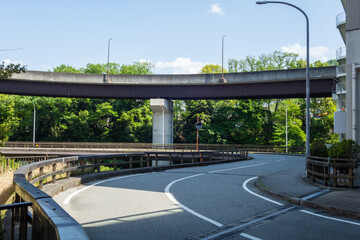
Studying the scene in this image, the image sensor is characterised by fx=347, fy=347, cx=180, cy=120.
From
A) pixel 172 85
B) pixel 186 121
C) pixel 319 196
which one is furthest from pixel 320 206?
pixel 186 121

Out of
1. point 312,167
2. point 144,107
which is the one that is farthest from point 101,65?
point 312,167

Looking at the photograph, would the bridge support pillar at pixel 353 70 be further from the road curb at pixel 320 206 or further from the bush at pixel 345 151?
the road curb at pixel 320 206

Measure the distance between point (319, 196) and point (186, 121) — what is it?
57.8 m

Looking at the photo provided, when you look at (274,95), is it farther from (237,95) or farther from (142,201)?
(142,201)

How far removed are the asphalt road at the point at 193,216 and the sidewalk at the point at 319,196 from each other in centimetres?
39

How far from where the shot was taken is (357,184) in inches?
554

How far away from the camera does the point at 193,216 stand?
8.13 meters

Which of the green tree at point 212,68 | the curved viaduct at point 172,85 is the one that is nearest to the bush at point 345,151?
the curved viaduct at point 172,85

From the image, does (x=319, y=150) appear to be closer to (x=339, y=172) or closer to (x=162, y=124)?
(x=339, y=172)

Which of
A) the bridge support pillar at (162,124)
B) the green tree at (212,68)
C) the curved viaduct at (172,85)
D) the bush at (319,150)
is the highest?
the green tree at (212,68)

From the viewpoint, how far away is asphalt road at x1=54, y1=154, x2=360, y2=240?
669 cm

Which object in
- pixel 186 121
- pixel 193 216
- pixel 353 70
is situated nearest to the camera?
pixel 193 216

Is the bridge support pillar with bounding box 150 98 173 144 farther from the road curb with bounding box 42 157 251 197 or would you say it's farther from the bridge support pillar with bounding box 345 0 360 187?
the bridge support pillar with bounding box 345 0 360 187

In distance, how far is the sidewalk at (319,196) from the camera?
8938 mm
